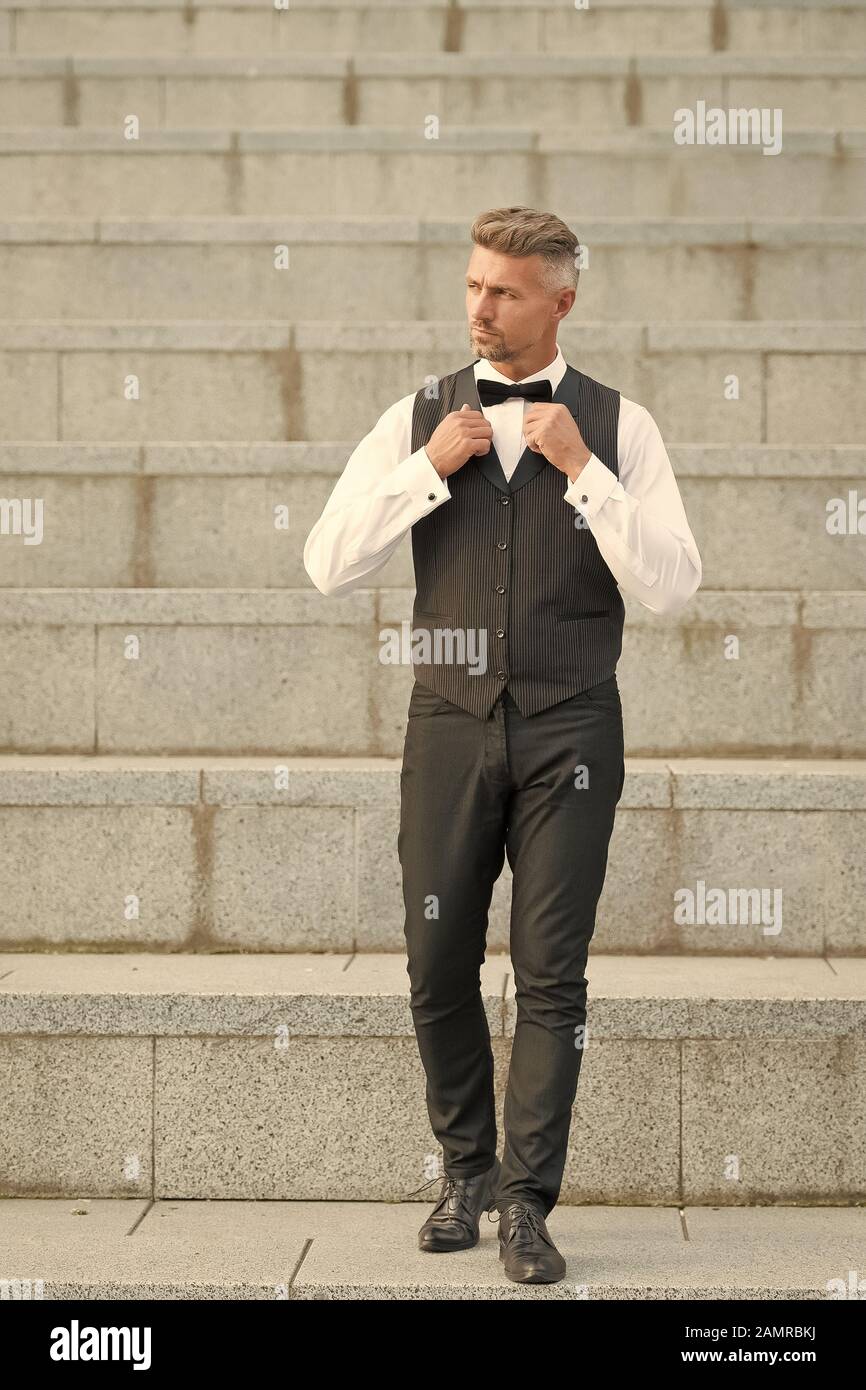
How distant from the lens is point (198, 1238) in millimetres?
3717

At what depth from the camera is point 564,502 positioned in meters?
3.39

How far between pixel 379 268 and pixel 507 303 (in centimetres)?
374

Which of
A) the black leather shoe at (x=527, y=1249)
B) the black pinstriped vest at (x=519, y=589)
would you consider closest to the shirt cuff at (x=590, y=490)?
the black pinstriped vest at (x=519, y=589)

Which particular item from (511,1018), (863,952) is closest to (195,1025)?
(511,1018)

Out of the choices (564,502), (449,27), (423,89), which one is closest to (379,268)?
(423,89)

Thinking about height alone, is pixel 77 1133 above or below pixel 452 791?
below

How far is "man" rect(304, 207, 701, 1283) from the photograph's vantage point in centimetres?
336

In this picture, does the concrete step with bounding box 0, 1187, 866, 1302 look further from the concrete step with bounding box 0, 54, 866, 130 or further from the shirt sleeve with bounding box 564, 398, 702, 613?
the concrete step with bounding box 0, 54, 866, 130

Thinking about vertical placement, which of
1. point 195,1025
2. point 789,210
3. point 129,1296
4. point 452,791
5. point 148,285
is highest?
point 789,210

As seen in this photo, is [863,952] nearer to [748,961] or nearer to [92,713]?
[748,961]

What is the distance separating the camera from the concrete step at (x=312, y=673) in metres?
5.04

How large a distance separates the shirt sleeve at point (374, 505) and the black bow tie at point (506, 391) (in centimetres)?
17

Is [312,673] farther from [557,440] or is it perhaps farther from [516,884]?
[557,440]

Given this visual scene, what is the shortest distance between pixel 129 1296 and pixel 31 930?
138 centimetres
